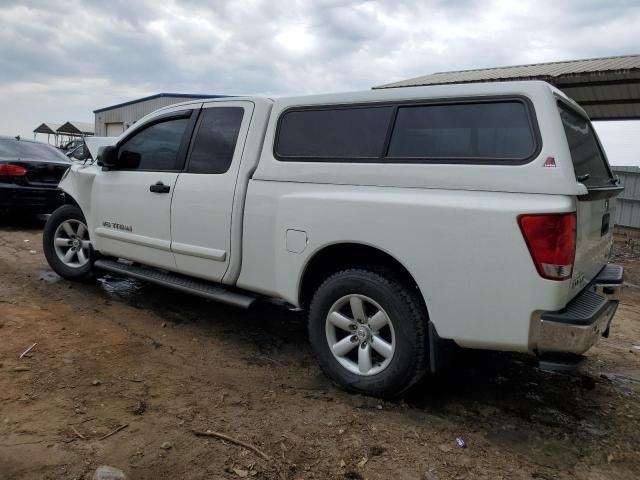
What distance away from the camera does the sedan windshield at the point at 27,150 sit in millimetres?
8302

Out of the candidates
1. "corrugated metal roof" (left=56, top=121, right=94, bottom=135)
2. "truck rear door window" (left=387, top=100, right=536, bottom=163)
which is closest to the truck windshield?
"truck rear door window" (left=387, top=100, right=536, bottom=163)

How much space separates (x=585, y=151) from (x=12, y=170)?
8.21 meters

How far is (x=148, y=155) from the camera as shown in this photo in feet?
14.6

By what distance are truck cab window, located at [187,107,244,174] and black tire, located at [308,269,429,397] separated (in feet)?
4.40

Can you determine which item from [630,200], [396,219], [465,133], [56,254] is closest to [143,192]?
[56,254]

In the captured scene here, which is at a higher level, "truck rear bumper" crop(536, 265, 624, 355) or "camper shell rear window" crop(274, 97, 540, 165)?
"camper shell rear window" crop(274, 97, 540, 165)

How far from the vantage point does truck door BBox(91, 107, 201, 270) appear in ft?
13.7

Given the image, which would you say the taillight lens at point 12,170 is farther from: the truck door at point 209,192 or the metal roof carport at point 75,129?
the metal roof carport at point 75,129

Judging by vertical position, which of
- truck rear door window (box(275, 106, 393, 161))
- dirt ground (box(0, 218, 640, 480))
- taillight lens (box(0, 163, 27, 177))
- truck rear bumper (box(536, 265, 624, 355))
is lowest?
dirt ground (box(0, 218, 640, 480))

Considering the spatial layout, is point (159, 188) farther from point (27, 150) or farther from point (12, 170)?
point (27, 150)

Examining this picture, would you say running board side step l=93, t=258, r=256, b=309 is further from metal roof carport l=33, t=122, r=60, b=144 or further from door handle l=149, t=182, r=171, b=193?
metal roof carport l=33, t=122, r=60, b=144

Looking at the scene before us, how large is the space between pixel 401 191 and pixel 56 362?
2.58m

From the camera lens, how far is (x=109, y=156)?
454 centimetres

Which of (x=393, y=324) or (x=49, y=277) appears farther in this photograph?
(x=49, y=277)
